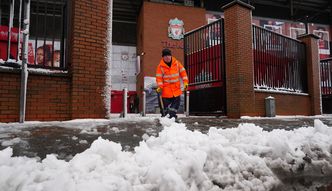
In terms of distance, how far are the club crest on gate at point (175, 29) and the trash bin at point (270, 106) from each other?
9.82 m

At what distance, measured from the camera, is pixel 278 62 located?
10398mm

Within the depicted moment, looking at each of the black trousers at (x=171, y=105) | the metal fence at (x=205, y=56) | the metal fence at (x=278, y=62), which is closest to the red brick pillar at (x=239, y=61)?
the metal fence at (x=205, y=56)

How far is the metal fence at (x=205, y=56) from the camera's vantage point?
9234 mm

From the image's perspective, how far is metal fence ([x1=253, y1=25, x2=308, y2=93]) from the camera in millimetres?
9445

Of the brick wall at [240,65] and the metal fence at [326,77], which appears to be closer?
the brick wall at [240,65]

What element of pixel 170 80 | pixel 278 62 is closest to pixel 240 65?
pixel 278 62

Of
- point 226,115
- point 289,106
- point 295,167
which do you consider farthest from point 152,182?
point 289,106

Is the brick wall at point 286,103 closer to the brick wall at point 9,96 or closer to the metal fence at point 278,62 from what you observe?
the metal fence at point 278,62

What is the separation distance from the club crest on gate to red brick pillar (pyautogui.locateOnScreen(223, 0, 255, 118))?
8.56 metres

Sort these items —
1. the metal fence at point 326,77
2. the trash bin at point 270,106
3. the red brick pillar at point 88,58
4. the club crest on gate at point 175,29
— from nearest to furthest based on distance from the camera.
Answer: the red brick pillar at point 88,58, the trash bin at point 270,106, the metal fence at point 326,77, the club crest on gate at point 175,29

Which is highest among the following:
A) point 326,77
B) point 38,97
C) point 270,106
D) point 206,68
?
point 326,77

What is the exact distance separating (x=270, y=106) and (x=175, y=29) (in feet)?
33.8

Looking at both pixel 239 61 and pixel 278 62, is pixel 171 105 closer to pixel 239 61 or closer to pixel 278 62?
pixel 239 61

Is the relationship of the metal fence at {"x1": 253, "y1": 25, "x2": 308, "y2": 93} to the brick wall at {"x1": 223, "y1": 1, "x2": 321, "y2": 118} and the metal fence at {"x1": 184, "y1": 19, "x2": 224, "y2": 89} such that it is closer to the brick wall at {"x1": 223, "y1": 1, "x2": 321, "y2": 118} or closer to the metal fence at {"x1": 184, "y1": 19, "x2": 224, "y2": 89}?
the brick wall at {"x1": 223, "y1": 1, "x2": 321, "y2": 118}
